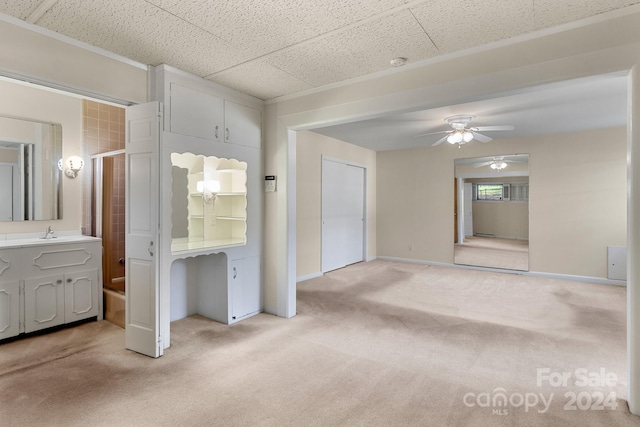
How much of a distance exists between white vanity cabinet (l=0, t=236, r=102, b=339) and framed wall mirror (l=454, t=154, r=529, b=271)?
615 centimetres

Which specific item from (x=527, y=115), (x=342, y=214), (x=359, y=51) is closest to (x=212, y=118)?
(x=359, y=51)

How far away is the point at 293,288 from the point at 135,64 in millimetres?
2704

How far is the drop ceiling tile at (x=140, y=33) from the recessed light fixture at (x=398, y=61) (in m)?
1.26

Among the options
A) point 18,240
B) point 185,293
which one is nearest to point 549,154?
point 185,293

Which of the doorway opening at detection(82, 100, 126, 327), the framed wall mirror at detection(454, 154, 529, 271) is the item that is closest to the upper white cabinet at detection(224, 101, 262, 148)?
the doorway opening at detection(82, 100, 126, 327)

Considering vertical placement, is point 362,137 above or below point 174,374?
above

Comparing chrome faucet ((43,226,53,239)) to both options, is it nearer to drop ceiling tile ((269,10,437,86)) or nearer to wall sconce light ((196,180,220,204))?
wall sconce light ((196,180,220,204))

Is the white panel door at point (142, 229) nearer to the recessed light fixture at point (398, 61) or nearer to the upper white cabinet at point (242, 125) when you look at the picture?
the upper white cabinet at point (242, 125)

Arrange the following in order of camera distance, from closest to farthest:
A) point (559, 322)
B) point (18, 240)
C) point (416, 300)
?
point (18, 240)
point (559, 322)
point (416, 300)

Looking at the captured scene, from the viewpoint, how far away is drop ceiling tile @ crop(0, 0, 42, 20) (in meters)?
2.00

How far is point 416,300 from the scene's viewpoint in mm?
4398

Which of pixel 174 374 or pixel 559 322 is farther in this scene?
pixel 559 322

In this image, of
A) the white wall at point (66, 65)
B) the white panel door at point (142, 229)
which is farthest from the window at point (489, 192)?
the white wall at point (66, 65)

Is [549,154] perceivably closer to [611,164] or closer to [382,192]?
[611,164]
